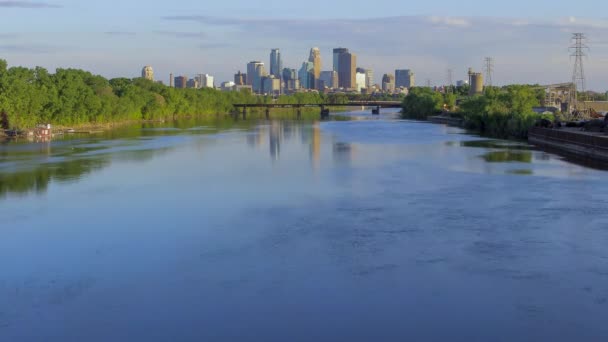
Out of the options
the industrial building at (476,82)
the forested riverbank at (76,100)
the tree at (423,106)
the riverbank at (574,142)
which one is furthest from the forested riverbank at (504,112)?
the industrial building at (476,82)

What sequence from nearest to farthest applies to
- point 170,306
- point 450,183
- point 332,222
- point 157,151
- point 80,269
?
1. point 170,306
2. point 80,269
3. point 332,222
4. point 450,183
5. point 157,151

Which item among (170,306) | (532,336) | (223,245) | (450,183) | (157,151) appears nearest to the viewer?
(532,336)

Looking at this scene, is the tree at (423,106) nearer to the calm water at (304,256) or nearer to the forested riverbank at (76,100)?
the forested riverbank at (76,100)

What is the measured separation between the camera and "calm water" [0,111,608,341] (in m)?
11.3

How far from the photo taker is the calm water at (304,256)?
11312 millimetres

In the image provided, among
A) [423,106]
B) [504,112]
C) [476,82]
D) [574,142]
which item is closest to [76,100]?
[504,112]

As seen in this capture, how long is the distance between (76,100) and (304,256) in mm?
57519

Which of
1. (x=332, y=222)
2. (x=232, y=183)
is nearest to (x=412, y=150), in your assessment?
(x=232, y=183)

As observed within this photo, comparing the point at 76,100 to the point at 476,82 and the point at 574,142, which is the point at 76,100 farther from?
the point at 476,82

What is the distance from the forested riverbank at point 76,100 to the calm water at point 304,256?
1172 inches

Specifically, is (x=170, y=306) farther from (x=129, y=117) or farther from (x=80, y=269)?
(x=129, y=117)

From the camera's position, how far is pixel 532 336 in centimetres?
1073

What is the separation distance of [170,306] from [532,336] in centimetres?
599

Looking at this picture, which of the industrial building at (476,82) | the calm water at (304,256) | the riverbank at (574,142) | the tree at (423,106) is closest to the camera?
the calm water at (304,256)
